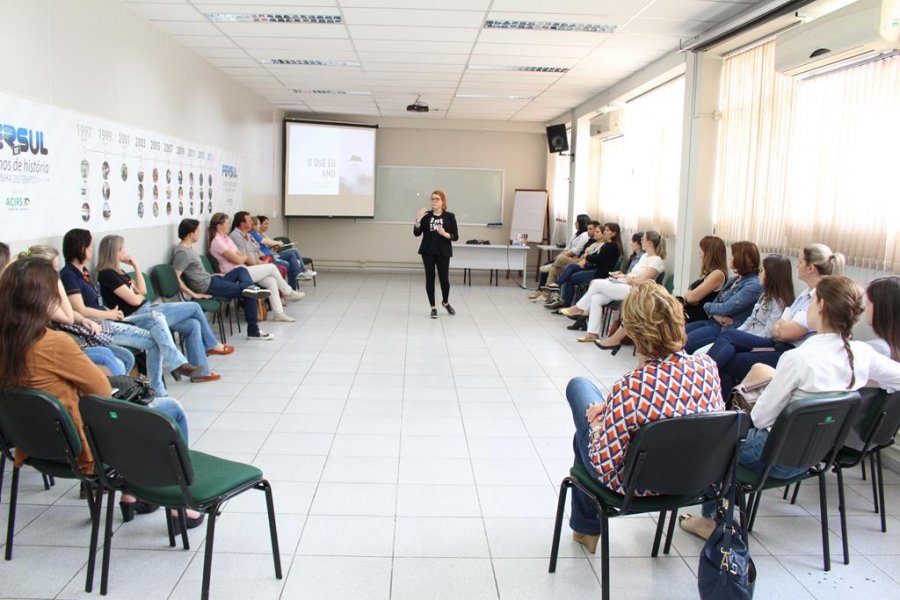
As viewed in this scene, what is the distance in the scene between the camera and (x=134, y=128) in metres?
5.98

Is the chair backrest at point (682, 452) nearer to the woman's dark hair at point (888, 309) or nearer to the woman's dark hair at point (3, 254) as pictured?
the woman's dark hair at point (888, 309)

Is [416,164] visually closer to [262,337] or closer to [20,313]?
[262,337]

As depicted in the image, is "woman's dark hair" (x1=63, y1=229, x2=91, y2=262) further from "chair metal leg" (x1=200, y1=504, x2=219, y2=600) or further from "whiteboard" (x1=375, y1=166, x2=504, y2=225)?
"whiteboard" (x1=375, y1=166, x2=504, y2=225)

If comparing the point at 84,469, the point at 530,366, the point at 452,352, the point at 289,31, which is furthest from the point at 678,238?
the point at 84,469

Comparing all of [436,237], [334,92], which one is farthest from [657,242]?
[334,92]

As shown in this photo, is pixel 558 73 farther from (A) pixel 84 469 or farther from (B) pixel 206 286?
(A) pixel 84 469

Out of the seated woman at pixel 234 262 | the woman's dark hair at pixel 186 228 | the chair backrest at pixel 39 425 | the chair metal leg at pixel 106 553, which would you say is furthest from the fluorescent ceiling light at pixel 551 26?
the chair metal leg at pixel 106 553

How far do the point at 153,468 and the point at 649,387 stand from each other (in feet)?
5.48

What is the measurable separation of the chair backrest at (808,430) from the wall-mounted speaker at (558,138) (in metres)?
9.15

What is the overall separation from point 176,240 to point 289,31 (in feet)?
7.98

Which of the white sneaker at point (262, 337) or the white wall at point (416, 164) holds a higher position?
the white wall at point (416, 164)

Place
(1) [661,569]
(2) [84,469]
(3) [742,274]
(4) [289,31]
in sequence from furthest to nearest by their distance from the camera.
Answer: (4) [289,31] → (3) [742,274] → (1) [661,569] → (2) [84,469]

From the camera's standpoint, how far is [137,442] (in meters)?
2.21

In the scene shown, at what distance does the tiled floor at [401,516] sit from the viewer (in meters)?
2.56
